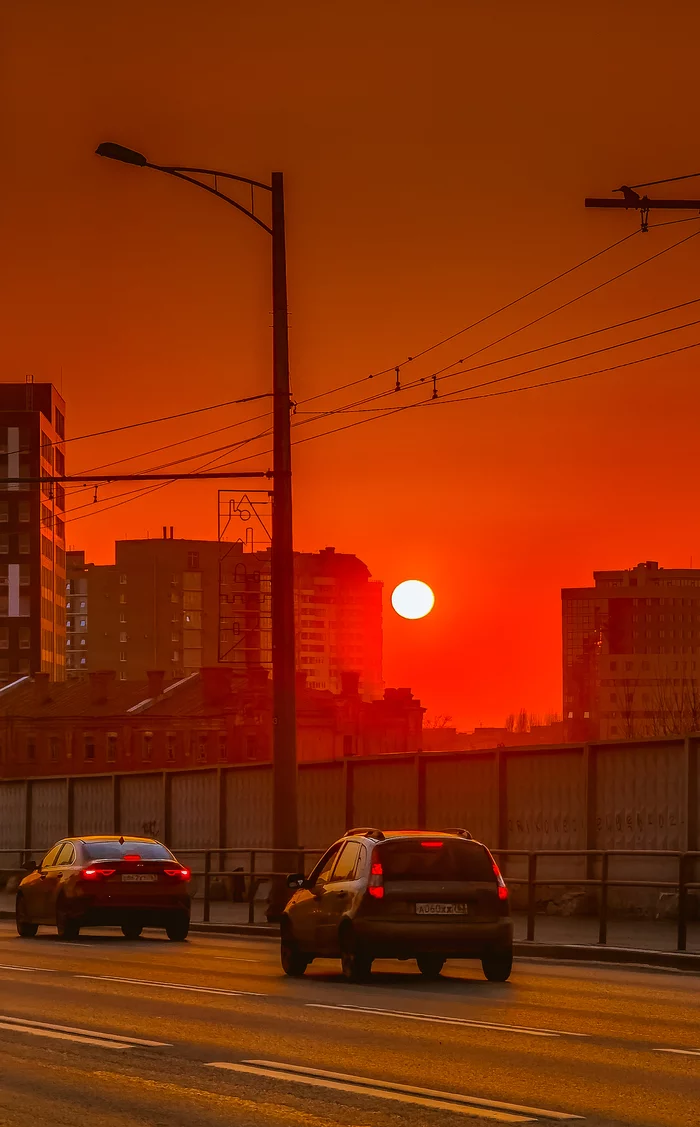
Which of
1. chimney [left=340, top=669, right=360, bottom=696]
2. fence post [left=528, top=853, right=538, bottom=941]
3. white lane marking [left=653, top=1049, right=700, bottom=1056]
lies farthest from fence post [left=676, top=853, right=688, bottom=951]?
chimney [left=340, top=669, right=360, bottom=696]

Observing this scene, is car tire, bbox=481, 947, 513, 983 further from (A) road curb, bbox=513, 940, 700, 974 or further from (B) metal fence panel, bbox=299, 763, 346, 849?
(B) metal fence panel, bbox=299, 763, 346, 849

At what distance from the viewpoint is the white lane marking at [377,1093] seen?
337 inches

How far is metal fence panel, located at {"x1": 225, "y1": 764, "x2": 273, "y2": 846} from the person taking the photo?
3606 cm

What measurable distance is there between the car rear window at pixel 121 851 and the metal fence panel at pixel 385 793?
261 inches

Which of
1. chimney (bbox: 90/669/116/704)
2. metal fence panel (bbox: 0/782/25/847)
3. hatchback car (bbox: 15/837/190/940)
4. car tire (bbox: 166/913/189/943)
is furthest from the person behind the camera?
chimney (bbox: 90/669/116/704)

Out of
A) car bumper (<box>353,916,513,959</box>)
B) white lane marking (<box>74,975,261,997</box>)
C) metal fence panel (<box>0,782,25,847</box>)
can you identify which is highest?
car bumper (<box>353,916,513,959</box>)

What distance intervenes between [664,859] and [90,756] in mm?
104578

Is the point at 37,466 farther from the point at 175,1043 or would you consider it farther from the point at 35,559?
the point at 175,1043

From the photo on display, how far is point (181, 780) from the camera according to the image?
3991 cm

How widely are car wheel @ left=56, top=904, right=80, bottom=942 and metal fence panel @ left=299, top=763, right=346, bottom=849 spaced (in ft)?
28.2

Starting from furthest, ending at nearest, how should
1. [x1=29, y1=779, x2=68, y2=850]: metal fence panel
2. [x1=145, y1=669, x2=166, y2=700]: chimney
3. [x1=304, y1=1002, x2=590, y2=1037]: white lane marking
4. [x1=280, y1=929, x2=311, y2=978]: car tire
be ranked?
[x1=145, y1=669, x2=166, y2=700]: chimney → [x1=29, y1=779, x2=68, y2=850]: metal fence panel → [x1=280, y1=929, x2=311, y2=978]: car tire → [x1=304, y1=1002, x2=590, y2=1037]: white lane marking

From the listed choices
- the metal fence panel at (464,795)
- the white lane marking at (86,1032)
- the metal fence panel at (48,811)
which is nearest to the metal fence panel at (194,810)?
the metal fence panel at (48,811)

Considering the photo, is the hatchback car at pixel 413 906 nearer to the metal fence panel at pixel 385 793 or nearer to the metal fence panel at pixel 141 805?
the metal fence panel at pixel 385 793

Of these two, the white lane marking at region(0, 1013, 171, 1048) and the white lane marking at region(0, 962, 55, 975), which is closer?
the white lane marking at region(0, 1013, 171, 1048)
